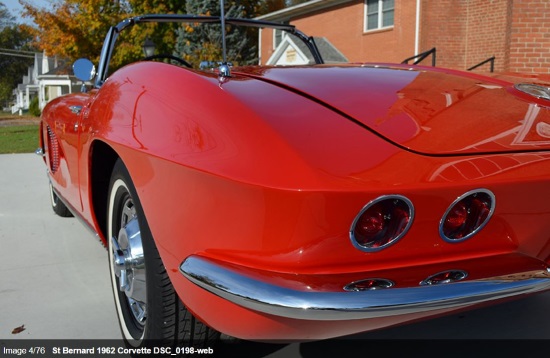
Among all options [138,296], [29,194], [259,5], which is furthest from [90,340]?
[259,5]

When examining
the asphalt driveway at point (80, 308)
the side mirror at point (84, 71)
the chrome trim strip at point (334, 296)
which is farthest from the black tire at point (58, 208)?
the chrome trim strip at point (334, 296)

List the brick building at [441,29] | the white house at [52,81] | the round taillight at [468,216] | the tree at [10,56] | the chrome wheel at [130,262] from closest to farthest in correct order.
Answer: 1. the round taillight at [468,216]
2. the chrome wheel at [130,262]
3. the brick building at [441,29]
4. the white house at [52,81]
5. the tree at [10,56]

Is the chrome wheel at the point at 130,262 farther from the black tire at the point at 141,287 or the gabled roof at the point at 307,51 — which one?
the gabled roof at the point at 307,51

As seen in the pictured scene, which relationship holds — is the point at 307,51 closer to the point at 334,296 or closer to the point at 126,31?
the point at 126,31

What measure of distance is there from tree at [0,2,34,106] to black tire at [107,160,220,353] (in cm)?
7261

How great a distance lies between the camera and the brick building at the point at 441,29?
9.45m

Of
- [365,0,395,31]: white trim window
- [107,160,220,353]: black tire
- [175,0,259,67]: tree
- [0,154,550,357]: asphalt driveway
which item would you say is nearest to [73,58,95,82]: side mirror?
[0,154,550,357]: asphalt driveway

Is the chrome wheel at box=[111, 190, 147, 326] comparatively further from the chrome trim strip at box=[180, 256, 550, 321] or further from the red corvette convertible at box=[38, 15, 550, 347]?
the chrome trim strip at box=[180, 256, 550, 321]

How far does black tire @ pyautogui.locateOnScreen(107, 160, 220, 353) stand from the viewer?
1.80 metres

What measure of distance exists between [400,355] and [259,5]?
23.6m

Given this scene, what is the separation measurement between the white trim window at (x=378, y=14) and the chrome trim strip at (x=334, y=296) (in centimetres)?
1409

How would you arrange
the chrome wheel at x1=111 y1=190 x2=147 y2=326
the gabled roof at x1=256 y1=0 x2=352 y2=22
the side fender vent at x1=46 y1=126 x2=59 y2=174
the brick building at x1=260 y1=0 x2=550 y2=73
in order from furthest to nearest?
the gabled roof at x1=256 y1=0 x2=352 y2=22 → the brick building at x1=260 y1=0 x2=550 y2=73 → the side fender vent at x1=46 y1=126 x2=59 y2=174 → the chrome wheel at x1=111 y1=190 x2=147 y2=326

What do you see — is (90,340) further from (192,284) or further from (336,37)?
(336,37)

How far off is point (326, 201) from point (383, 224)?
0.19 meters
